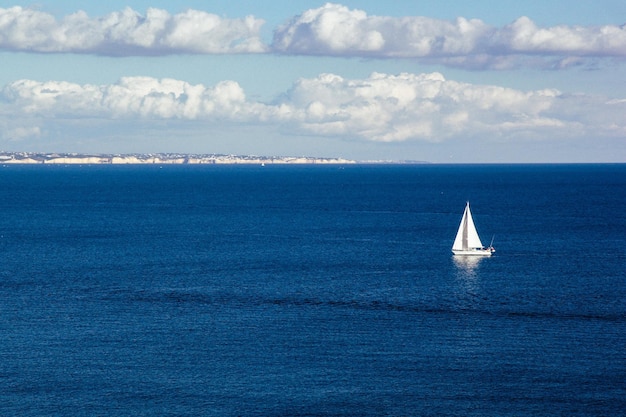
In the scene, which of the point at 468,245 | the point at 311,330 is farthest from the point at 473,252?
the point at 311,330

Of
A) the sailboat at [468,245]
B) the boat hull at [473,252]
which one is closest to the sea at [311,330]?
the boat hull at [473,252]

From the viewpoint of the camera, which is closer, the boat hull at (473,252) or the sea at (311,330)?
the sea at (311,330)

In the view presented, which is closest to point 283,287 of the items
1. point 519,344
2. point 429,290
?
point 429,290

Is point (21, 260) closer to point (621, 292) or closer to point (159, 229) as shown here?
point (159, 229)

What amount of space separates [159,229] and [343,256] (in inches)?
2136

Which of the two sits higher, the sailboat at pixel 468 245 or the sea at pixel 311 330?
the sailboat at pixel 468 245

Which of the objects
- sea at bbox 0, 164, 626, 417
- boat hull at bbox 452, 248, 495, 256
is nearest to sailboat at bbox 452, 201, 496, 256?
boat hull at bbox 452, 248, 495, 256

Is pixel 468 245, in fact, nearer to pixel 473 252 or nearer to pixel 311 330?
pixel 473 252

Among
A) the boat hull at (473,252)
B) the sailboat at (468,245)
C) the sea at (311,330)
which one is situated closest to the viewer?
the sea at (311,330)

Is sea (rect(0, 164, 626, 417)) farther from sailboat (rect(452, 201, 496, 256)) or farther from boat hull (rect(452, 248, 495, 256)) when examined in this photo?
sailboat (rect(452, 201, 496, 256))

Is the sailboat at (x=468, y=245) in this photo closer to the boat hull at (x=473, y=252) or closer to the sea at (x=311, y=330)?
the boat hull at (x=473, y=252)

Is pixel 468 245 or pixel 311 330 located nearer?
pixel 311 330

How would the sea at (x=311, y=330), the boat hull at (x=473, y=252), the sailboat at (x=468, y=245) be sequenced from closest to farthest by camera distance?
the sea at (x=311, y=330) → the boat hull at (x=473, y=252) → the sailboat at (x=468, y=245)

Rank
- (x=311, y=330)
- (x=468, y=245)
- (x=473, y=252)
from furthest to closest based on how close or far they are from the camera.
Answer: (x=468, y=245) < (x=473, y=252) < (x=311, y=330)
